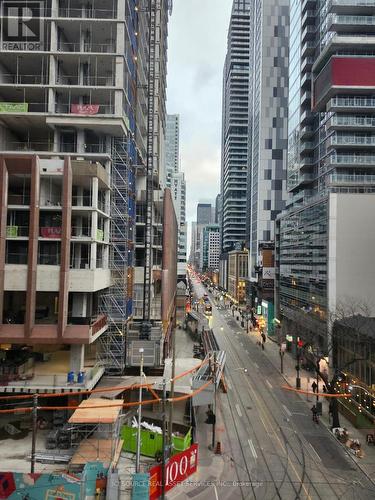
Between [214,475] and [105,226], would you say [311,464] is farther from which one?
[105,226]

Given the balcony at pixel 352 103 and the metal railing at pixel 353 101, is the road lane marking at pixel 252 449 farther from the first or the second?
the metal railing at pixel 353 101

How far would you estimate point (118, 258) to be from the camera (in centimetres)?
3975

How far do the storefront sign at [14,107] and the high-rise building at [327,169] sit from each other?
3483 centimetres

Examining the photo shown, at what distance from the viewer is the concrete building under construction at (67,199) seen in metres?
30.4

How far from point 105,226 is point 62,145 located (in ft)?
29.1

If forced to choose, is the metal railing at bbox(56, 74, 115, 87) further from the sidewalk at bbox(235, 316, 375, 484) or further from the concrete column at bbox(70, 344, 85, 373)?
the sidewalk at bbox(235, 316, 375, 484)

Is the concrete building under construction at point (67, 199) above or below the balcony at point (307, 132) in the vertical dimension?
below

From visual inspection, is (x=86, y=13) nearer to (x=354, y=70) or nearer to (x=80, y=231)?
(x=80, y=231)

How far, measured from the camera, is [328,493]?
2120 centimetres

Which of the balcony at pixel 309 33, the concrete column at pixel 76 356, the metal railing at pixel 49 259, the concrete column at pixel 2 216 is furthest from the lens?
the balcony at pixel 309 33

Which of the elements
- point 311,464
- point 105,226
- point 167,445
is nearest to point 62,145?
point 105,226

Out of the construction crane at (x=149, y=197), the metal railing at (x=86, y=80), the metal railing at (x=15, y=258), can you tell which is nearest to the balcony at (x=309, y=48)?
the construction crane at (x=149, y=197)

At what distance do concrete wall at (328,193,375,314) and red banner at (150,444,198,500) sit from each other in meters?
33.7

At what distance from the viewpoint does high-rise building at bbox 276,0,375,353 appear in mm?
49344
